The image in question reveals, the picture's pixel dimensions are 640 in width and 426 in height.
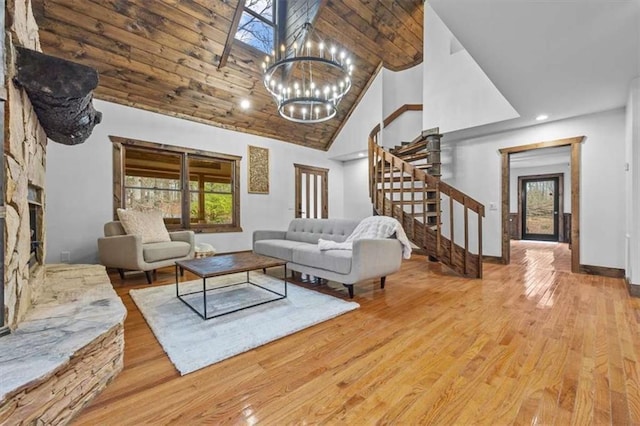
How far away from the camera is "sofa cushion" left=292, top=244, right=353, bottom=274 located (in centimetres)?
287

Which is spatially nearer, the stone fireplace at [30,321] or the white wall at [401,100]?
the stone fireplace at [30,321]

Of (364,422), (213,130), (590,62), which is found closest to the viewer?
(364,422)

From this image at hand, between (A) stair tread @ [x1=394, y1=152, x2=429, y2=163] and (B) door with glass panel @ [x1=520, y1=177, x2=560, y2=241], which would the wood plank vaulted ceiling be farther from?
(B) door with glass panel @ [x1=520, y1=177, x2=560, y2=241]

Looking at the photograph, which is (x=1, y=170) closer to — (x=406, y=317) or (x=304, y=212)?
(x=406, y=317)

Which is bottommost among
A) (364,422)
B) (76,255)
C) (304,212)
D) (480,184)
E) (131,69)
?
(364,422)

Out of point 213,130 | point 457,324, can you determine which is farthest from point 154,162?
point 457,324

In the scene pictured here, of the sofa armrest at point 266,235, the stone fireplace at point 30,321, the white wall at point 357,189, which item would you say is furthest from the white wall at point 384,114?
the stone fireplace at point 30,321

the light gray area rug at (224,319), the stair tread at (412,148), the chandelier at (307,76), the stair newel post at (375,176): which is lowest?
the light gray area rug at (224,319)

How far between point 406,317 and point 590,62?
292 centimetres

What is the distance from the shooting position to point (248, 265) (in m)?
2.66

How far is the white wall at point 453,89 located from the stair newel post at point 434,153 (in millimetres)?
215

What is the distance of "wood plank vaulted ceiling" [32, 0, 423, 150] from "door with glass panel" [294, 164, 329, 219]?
37.4 inches

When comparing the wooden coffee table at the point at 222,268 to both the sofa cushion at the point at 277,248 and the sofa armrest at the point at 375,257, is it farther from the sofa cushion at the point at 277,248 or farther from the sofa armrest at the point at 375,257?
the sofa armrest at the point at 375,257

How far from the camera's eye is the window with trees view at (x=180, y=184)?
177 inches
